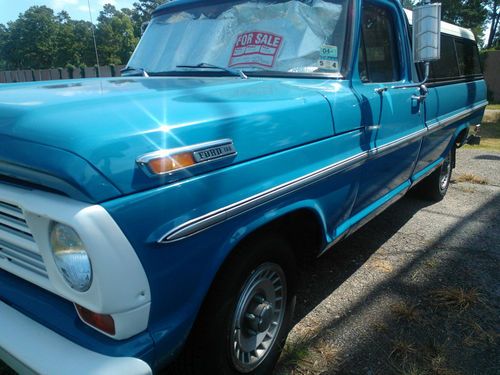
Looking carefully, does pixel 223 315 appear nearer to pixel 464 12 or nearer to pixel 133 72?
pixel 133 72

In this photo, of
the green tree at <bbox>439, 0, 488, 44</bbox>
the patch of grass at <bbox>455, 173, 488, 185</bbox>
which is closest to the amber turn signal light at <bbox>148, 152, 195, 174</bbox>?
the patch of grass at <bbox>455, 173, 488, 185</bbox>

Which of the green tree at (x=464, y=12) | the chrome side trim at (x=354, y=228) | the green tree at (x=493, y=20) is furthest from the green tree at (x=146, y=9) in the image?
A: the green tree at (x=493, y=20)

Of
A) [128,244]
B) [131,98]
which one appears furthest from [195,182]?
[131,98]

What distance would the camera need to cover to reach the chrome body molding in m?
1.37

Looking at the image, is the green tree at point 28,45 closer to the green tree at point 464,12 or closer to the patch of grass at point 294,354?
the patch of grass at point 294,354

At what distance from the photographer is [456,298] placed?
9.39ft

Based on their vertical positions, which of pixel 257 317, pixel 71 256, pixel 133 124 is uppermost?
pixel 133 124

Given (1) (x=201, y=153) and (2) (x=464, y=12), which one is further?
(2) (x=464, y=12)

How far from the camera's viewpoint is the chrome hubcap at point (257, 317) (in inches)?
76.0

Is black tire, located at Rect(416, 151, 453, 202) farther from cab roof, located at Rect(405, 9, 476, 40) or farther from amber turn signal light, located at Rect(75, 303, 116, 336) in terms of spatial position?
amber turn signal light, located at Rect(75, 303, 116, 336)

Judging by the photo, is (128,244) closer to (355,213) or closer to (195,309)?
(195,309)

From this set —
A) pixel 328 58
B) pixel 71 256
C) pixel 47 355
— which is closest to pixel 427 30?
pixel 328 58

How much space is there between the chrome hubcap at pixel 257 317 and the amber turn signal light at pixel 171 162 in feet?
2.29

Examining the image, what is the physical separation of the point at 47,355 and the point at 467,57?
5430 mm
